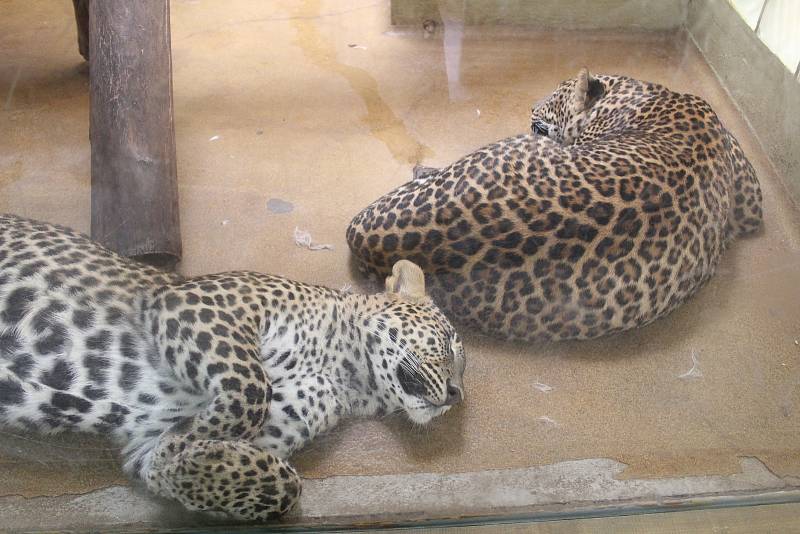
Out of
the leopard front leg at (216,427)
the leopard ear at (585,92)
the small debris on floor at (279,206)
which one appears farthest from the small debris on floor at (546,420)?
the leopard ear at (585,92)

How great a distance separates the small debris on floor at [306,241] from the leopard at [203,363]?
0.56ft

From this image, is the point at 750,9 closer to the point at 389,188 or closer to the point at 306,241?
the point at 389,188

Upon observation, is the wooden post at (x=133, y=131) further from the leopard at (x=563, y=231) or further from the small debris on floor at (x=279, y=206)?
the leopard at (x=563, y=231)

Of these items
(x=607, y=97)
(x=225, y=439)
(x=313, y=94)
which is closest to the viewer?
(x=225, y=439)

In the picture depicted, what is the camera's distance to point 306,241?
2.47 meters

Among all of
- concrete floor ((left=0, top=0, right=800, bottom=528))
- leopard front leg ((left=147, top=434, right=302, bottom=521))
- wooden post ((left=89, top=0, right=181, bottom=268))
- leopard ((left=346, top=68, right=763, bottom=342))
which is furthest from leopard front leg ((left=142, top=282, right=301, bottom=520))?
leopard ((left=346, top=68, right=763, bottom=342))

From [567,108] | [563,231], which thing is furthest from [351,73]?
[563,231]

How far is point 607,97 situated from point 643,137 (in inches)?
12.4

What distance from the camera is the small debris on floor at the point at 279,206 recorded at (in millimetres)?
2475

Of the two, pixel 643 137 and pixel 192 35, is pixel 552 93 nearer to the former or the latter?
pixel 643 137

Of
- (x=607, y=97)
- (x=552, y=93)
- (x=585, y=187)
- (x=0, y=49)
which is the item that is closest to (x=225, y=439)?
(x=585, y=187)

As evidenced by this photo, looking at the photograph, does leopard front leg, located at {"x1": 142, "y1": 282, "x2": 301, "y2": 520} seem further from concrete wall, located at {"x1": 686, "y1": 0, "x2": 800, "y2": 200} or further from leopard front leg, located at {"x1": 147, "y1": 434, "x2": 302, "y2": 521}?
concrete wall, located at {"x1": 686, "y1": 0, "x2": 800, "y2": 200}

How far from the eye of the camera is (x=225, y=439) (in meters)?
1.95

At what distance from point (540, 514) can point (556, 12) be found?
75.2 inches
